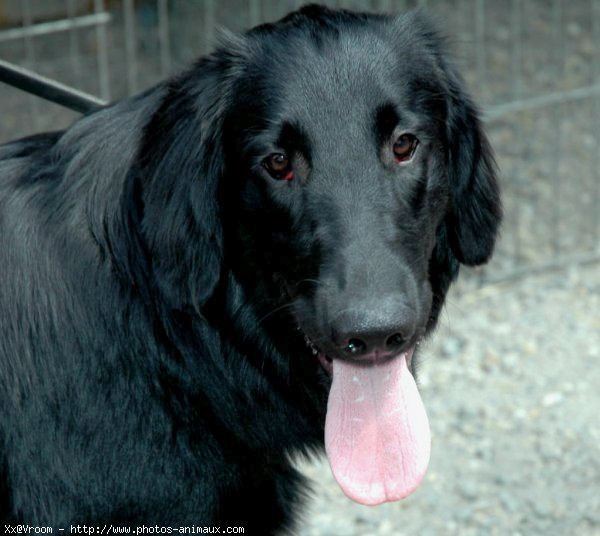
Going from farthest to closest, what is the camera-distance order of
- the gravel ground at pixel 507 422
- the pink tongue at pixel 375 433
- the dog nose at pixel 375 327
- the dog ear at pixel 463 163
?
1. the gravel ground at pixel 507 422
2. the dog ear at pixel 463 163
3. the pink tongue at pixel 375 433
4. the dog nose at pixel 375 327

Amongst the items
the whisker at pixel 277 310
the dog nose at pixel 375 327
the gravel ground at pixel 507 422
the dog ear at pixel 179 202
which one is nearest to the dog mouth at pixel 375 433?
the whisker at pixel 277 310

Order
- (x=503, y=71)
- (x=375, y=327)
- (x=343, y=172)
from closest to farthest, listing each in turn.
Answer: (x=375, y=327) → (x=343, y=172) → (x=503, y=71)

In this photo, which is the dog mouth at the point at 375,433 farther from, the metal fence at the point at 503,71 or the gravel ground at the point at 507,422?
the metal fence at the point at 503,71

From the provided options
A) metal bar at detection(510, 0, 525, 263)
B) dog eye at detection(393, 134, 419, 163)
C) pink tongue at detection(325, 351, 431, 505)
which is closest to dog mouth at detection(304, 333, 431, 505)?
pink tongue at detection(325, 351, 431, 505)

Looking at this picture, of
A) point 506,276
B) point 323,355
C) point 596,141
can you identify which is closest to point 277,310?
point 323,355

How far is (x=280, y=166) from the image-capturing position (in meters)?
2.76

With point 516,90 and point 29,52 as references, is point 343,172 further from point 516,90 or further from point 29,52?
point 29,52

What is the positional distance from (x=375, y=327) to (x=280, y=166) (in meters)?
0.46

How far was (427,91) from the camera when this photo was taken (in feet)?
9.46

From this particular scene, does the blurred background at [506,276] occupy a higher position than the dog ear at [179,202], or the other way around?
the dog ear at [179,202]

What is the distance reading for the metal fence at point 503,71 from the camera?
17.5ft

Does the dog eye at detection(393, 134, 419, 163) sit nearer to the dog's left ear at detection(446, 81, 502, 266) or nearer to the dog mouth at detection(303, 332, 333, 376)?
the dog's left ear at detection(446, 81, 502, 266)

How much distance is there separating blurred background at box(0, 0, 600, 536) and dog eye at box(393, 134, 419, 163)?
15.9 inches

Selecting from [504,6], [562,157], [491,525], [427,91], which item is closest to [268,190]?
[427,91]
